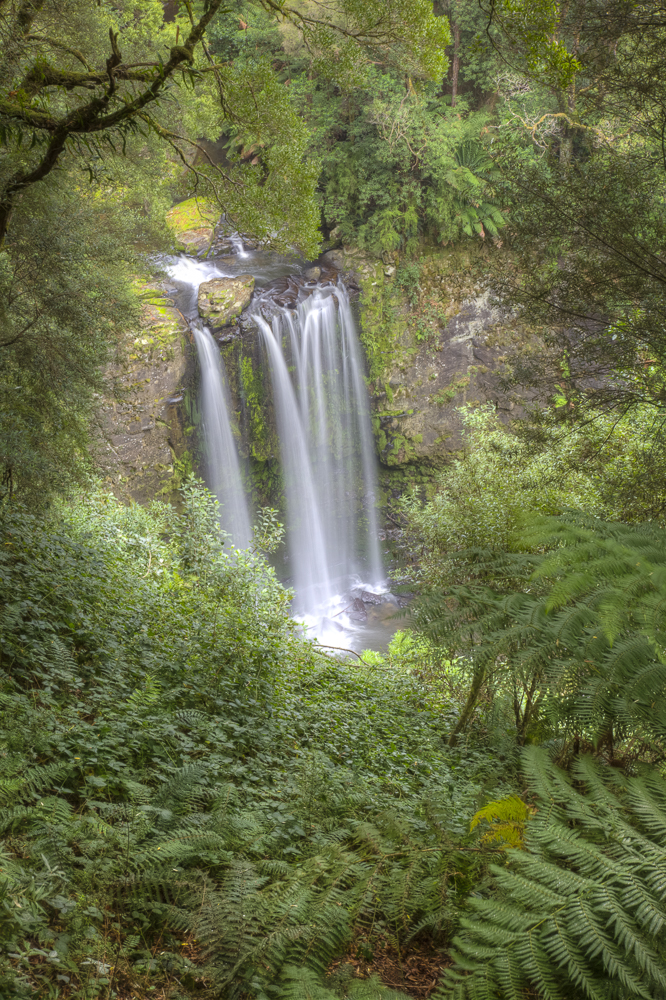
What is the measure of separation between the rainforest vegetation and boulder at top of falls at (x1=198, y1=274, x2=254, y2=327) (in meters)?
6.26

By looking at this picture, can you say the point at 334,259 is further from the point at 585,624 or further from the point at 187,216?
the point at 585,624

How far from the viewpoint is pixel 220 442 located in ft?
58.7

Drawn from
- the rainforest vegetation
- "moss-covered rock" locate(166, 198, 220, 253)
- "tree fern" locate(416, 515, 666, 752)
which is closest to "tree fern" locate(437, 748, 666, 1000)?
the rainforest vegetation

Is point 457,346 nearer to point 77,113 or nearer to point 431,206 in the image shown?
point 431,206

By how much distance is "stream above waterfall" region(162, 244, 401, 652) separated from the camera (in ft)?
57.6

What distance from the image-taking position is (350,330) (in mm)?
19562

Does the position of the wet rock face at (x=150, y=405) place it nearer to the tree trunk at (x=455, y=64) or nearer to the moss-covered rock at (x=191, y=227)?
the moss-covered rock at (x=191, y=227)

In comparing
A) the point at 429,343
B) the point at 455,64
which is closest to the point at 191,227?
the point at 429,343

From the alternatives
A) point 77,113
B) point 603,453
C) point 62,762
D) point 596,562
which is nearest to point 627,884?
point 596,562

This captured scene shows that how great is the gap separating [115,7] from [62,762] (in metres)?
18.0

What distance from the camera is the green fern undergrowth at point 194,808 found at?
6.65 ft

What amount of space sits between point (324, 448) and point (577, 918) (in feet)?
61.1

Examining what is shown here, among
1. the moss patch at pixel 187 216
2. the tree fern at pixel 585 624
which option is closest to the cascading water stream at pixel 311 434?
the moss patch at pixel 187 216

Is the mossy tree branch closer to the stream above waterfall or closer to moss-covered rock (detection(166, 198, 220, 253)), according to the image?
the stream above waterfall
